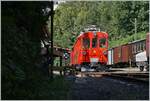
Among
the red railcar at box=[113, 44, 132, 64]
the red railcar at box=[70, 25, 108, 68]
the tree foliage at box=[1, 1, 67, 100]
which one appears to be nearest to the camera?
the tree foliage at box=[1, 1, 67, 100]

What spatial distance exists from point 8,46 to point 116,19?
78130 millimetres

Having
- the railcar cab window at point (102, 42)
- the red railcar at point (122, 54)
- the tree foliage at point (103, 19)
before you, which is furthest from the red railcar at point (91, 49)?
the tree foliage at point (103, 19)

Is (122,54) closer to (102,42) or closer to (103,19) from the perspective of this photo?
(102,42)

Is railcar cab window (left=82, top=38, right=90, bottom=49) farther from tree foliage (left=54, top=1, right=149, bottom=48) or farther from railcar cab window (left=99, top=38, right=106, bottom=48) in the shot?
tree foliage (left=54, top=1, right=149, bottom=48)

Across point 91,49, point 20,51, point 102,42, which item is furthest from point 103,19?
point 20,51

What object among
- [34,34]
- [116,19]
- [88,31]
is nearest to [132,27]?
[116,19]

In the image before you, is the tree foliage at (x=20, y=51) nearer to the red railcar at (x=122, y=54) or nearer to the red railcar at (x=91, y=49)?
the red railcar at (x=91, y=49)

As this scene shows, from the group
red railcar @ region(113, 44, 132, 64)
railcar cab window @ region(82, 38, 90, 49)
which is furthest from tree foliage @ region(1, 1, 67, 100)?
red railcar @ region(113, 44, 132, 64)

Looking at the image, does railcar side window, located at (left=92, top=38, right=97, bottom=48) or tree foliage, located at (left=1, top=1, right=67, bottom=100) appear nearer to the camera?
tree foliage, located at (left=1, top=1, right=67, bottom=100)

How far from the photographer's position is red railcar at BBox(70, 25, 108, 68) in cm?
2977

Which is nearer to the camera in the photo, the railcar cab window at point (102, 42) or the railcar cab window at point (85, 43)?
the railcar cab window at point (85, 43)

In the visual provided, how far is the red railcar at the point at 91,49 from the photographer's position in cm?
2977

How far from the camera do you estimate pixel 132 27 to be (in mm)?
85188

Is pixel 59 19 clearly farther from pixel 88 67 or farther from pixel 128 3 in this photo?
pixel 88 67
